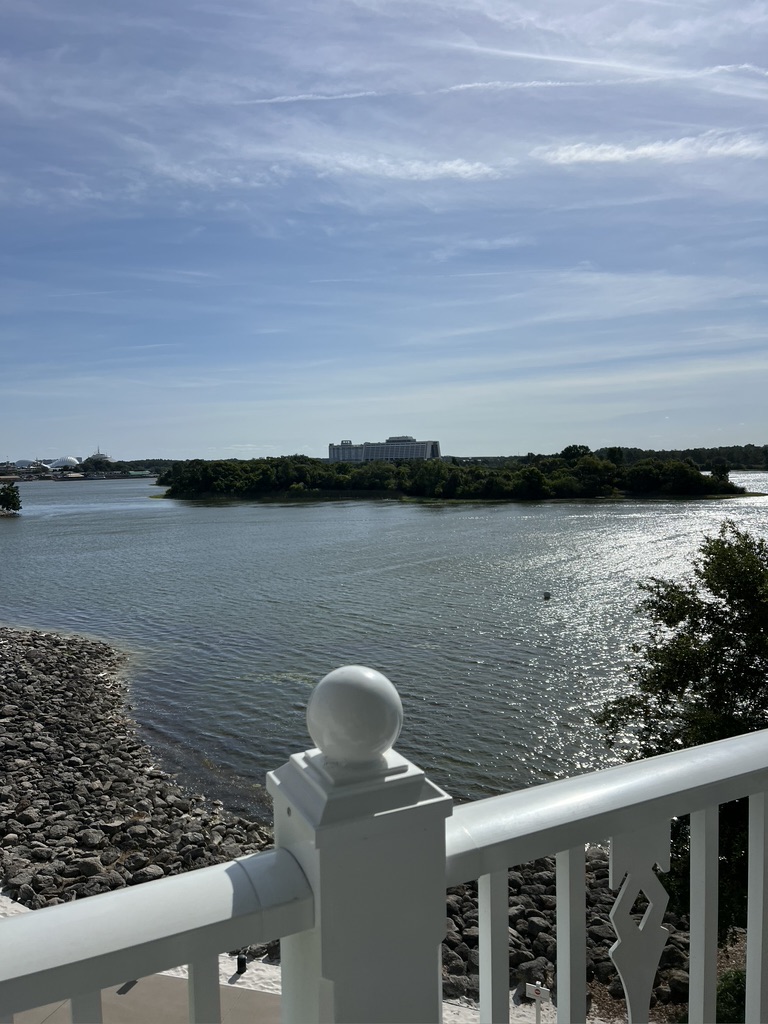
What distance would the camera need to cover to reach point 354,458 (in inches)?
5723

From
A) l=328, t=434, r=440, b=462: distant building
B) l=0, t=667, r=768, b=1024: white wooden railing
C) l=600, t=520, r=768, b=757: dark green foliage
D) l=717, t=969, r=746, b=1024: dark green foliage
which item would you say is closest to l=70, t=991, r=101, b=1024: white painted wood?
l=0, t=667, r=768, b=1024: white wooden railing

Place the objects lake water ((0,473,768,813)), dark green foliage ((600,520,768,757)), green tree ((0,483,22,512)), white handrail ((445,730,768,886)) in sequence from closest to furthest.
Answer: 1. white handrail ((445,730,768,886))
2. dark green foliage ((600,520,768,757))
3. lake water ((0,473,768,813))
4. green tree ((0,483,22,512))

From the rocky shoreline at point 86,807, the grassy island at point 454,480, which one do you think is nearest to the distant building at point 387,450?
the grassy island at point 454,480

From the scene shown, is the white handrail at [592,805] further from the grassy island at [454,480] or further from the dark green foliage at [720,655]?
the grassy island at [454,480]

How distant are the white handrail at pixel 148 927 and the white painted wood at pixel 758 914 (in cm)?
84

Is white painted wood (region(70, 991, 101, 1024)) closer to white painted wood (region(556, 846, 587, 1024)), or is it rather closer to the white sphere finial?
the white sphere finial

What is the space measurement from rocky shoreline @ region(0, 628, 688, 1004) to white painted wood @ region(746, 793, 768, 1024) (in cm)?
313

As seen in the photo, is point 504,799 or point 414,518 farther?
point 414,518

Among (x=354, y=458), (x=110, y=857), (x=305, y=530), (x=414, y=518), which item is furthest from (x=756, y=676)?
(x=354, y=458)

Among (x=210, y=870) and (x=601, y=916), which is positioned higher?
(x=210, y=870)

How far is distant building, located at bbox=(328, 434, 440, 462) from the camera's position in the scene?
445 feet

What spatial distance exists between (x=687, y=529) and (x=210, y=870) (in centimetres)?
4855

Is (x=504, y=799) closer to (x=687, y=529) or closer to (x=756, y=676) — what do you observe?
(x=756, y=676)

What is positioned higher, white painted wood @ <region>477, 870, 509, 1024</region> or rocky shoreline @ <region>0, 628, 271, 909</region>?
white painted wood @ <region>477, 870, 509, 1024</region>
